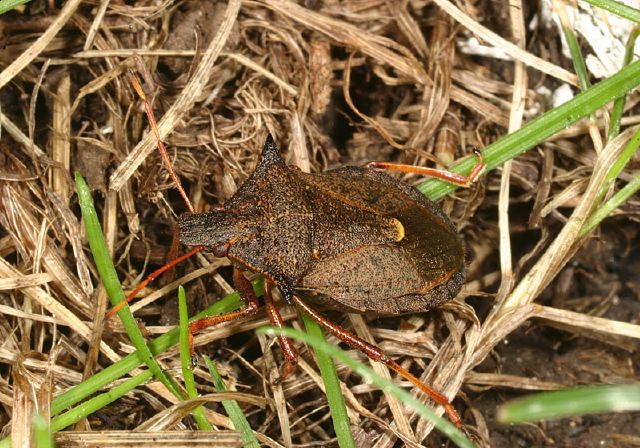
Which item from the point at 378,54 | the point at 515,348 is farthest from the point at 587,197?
the point at 378,54

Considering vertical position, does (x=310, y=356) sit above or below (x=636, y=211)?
below

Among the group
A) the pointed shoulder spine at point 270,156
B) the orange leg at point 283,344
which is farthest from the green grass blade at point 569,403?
the pointed shoulder spine at point 270,156

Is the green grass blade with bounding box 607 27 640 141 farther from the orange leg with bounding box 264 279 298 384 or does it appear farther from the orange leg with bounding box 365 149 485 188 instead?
the orange leg with bounding box 264 279 298 384

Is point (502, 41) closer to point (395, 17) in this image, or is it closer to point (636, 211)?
point (395, 17)

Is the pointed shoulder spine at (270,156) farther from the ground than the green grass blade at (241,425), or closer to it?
farther from the ground

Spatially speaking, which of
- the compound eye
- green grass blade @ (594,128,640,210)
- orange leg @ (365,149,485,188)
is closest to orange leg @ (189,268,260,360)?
the compound eye

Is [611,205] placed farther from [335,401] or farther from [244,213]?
[244,213]

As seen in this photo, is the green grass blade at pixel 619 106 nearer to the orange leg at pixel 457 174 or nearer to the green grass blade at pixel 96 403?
the orange leg at pixel 457 174

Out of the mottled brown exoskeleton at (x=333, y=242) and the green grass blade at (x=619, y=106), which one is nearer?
the mottled brown exoskeleton at (x=333, y=242)
